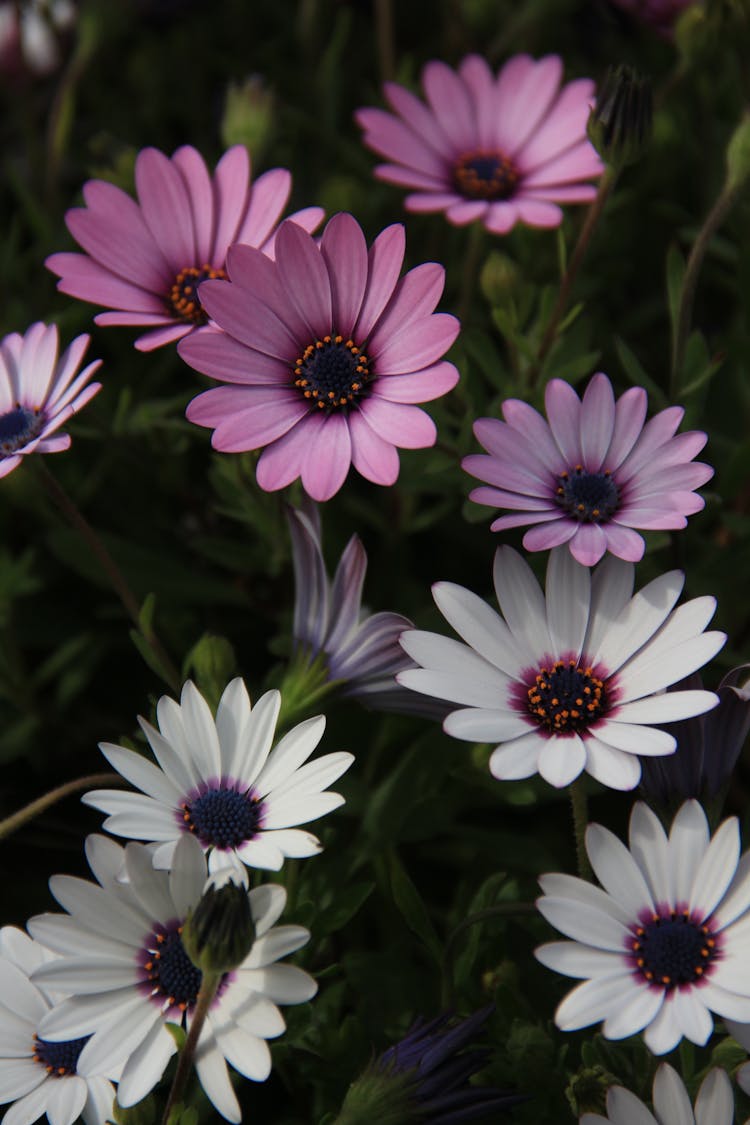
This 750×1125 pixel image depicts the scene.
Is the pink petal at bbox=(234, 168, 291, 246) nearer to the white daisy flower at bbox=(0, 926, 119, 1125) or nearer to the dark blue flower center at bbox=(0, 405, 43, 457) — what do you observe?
the dark blue flower center at bbox=(0, 405, 43, 457)

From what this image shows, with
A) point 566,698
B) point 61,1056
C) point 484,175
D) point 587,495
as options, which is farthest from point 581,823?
point 484,175

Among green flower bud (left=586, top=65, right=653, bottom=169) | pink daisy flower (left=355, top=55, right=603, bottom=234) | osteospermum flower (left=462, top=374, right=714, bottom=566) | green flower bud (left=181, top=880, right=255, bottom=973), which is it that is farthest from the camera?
pink daisy flower (left=355, top=55, right=603, bottom=234)

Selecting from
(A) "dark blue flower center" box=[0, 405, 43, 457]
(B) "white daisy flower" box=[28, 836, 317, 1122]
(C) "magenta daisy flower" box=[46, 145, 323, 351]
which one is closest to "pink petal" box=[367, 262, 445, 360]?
(C) "magenta daisy flower" box=[46, 145, 323, 351]

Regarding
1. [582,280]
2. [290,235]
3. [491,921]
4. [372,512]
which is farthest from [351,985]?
[582,280]

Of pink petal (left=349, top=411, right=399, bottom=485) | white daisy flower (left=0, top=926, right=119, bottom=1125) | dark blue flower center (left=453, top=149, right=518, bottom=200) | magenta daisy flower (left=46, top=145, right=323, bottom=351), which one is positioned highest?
dark blue flower center (left=453, top=149, right=518, bottom=200)

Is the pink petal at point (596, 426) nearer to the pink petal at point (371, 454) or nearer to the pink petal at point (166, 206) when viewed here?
the pink petal at point (371, 454)

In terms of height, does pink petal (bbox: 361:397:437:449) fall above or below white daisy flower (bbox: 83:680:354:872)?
above

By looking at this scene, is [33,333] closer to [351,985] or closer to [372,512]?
[372,512]

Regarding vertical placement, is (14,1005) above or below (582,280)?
below
